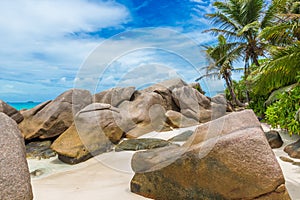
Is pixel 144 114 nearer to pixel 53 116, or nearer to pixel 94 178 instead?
pixel 53 116

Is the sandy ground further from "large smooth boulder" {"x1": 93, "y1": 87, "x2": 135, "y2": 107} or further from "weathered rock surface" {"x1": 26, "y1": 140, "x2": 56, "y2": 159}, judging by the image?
"large smooth boulder" {"x1": 93, "y1": 87, "x2": 135, "y2": 107}

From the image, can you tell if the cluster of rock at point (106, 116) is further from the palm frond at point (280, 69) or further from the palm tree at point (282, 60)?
the palm tree at point (282, 60)

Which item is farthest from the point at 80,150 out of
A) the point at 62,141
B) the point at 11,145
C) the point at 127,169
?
the point at 11,145

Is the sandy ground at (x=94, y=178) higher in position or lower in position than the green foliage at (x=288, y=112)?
lower

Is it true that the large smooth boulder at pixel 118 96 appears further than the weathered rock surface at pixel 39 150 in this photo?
Yes

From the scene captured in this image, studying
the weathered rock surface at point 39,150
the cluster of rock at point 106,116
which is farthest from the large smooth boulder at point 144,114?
the weathered rock surface at point 39,150

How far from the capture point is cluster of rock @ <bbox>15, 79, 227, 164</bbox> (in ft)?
26.5

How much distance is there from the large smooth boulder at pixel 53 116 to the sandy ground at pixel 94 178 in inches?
80.6

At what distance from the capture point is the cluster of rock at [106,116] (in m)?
8.08

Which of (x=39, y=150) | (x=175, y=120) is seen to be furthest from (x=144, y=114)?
(x=39, y=150)

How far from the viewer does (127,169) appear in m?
6.46

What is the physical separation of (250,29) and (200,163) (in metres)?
15.3

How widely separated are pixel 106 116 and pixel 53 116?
273 centimetres

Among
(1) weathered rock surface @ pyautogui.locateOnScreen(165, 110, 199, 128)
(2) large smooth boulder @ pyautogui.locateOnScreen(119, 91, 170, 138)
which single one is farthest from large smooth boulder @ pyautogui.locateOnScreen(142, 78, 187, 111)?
(1) weathered rock surface @ pyautogui.locateOnScreen(165, 110, 199, 128)
